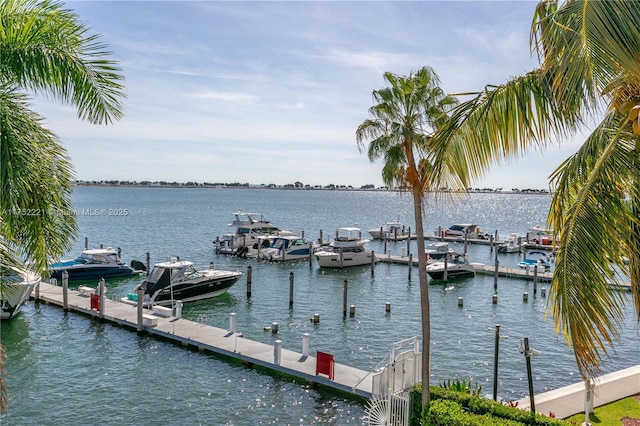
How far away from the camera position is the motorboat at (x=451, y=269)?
1731 inches

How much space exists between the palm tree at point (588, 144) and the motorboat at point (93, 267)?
4055 centimetres

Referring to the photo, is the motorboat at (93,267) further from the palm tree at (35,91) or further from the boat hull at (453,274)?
the palm tree at (35,91)

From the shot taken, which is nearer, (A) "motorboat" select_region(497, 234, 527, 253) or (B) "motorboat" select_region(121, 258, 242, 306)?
(B) "motorboat" select_region(121, 258, 242, 306)

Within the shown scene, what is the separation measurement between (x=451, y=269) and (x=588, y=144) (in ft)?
129

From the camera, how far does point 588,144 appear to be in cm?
631

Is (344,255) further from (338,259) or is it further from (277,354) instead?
(277,354)

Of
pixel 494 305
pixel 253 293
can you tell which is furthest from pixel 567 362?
pixel 253 293

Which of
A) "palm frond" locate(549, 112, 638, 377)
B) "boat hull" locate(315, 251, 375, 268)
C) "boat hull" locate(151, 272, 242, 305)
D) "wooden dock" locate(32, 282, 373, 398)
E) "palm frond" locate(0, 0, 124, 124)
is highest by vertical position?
"palm frond" locate(0, 0, 124, 124)

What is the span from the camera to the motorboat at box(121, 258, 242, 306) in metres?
33.2

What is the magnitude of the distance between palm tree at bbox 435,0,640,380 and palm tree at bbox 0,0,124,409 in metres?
5.21

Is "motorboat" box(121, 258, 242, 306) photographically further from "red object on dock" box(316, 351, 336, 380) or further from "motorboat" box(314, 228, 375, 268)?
"red object on dock" box(316, 351, 336, 380)

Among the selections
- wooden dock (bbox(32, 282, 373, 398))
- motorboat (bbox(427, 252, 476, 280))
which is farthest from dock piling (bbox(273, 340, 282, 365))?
motorboat (bbox(427, 252, 476, 280))

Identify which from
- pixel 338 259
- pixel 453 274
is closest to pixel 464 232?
pixel 338 259

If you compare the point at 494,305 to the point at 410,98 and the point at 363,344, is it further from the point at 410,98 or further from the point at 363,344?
the point at 410,98
